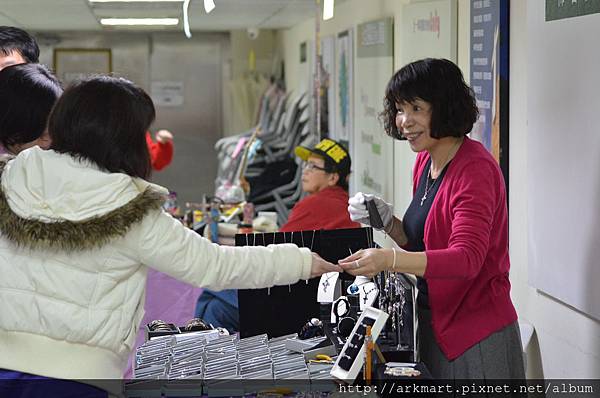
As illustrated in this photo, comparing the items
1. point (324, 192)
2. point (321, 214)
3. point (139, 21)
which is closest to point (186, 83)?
point (139, 21)

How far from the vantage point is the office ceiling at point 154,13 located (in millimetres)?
6816

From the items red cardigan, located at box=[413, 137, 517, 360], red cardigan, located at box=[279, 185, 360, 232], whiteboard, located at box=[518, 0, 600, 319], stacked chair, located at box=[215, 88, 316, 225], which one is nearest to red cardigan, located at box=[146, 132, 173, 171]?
stacked chair, located at box=[215, 88, 316, 225]

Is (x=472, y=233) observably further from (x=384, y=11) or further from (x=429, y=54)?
(x=384, y=11)

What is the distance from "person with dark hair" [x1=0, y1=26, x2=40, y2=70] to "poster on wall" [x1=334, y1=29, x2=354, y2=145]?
3.04 metres

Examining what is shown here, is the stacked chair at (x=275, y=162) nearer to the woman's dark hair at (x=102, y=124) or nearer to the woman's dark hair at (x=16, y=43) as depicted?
the woman's dark hair at (x=16, y=43)

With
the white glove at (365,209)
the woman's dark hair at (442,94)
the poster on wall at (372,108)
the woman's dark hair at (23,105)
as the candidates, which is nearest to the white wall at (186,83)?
the poster on wall at (372,108)

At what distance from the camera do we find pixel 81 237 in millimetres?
2076

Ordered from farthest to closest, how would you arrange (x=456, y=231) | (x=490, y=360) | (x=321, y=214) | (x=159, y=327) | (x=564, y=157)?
(x=321, y=214) → (x=159, y=327) → (x=564, y=157) → (x=490, y=360) → (x=456, y=231)

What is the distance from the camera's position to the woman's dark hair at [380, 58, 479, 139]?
266 centimetres

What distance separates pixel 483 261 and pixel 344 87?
13.5ft

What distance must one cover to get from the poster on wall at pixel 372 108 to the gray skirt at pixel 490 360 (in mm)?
2530

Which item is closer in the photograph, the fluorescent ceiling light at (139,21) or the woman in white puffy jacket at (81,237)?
the woman in white puffy jacket at (81,237)

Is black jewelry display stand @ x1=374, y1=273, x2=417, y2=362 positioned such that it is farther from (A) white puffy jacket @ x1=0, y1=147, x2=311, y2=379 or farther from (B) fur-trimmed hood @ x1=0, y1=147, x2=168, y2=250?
(B) fur-trimmed hood @ x1=0, y1=147, x2=168, y2=250

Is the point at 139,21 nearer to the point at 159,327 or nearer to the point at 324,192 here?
the point at 324,192
